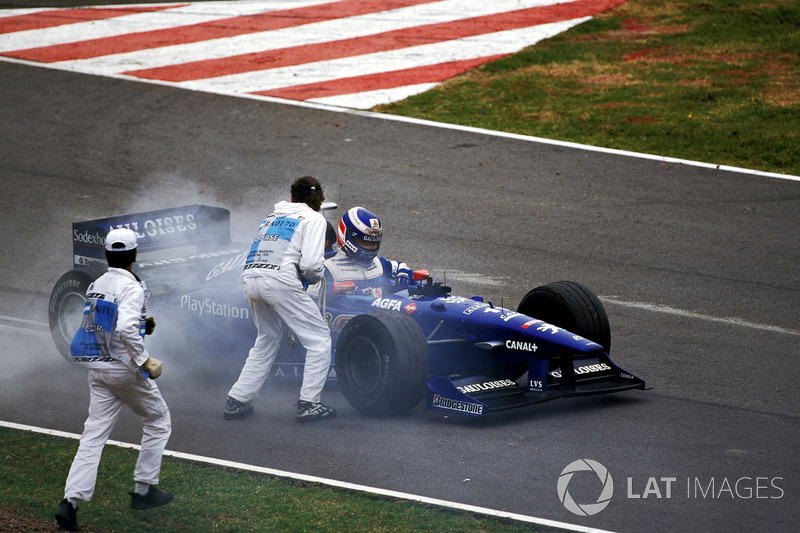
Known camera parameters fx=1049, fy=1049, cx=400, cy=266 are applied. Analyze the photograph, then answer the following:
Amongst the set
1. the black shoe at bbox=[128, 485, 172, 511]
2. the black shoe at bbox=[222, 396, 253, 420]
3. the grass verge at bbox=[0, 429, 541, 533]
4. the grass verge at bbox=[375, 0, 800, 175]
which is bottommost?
the grass verge at bbox=[0, 429, 541, 533]

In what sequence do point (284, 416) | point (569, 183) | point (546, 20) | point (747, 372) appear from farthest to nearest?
1. point (546, 20)
2. point (569, 183)
3. point (747, 372)
4. point (284, 416)

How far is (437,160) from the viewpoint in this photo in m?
14.6

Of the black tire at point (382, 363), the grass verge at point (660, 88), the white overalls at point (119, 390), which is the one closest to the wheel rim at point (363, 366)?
the black tire at point (382, 363)

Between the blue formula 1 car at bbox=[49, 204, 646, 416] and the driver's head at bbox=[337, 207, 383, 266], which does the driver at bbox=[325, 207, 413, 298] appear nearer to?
the driver's head at bbox=[337, 207, 383, 266]

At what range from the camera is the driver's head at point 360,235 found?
8.52m

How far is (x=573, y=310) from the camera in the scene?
8375 mm

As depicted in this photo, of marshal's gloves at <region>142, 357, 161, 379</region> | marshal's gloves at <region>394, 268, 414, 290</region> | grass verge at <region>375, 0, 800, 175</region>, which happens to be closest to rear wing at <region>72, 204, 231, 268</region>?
marshal's gloves at <region>394, 268, 414, 290</region>

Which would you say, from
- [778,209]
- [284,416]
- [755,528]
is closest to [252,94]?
[778,209]

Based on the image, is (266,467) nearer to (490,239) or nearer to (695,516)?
(695,516)

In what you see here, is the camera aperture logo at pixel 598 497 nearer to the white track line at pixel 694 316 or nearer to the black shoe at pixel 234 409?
→ the black shoe at pixel 234 409

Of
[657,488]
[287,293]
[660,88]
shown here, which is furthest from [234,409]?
[660,88]

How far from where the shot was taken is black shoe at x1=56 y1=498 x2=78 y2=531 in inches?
235

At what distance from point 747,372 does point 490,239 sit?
4.17m

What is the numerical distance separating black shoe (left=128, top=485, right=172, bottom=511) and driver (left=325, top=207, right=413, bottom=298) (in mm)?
2662
